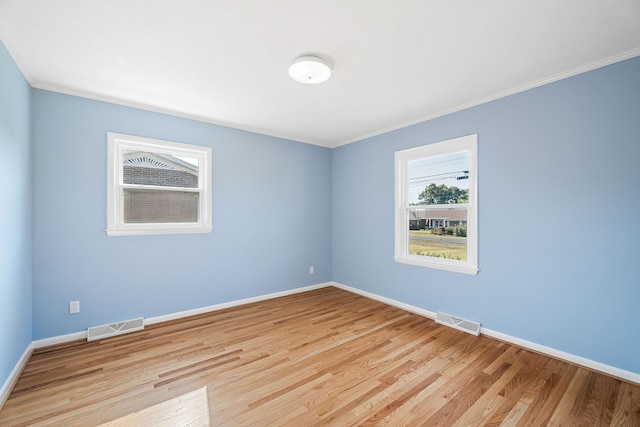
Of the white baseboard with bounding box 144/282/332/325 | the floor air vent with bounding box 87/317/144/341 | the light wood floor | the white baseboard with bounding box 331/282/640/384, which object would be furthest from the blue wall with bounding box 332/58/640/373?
the floor air vent with bounding box 87/317/144/341

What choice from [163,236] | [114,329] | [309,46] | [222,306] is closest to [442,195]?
[309,46]

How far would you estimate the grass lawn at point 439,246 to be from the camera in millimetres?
3273

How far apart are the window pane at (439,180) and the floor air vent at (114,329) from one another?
12.1 ft

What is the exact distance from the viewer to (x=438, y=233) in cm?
352

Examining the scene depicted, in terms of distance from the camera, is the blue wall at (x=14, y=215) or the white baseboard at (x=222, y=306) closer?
the blue wall at (x=14, y=215)

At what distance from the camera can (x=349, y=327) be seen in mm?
3191

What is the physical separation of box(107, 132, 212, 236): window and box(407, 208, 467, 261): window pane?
2.81 m

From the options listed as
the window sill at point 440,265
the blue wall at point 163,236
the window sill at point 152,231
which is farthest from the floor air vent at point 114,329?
the window sill at point 440,265

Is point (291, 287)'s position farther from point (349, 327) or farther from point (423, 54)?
point (423, 54)

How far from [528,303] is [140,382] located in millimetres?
3517

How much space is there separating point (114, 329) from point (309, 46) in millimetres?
3432

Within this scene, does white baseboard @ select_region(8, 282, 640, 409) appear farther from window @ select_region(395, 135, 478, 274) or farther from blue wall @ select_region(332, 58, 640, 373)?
window @ select_region(395, 135, 478, 274)

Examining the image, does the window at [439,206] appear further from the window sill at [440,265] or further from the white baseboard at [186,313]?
the white baseboard at [186,313]

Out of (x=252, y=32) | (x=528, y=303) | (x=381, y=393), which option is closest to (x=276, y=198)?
(x=252, y=32)
